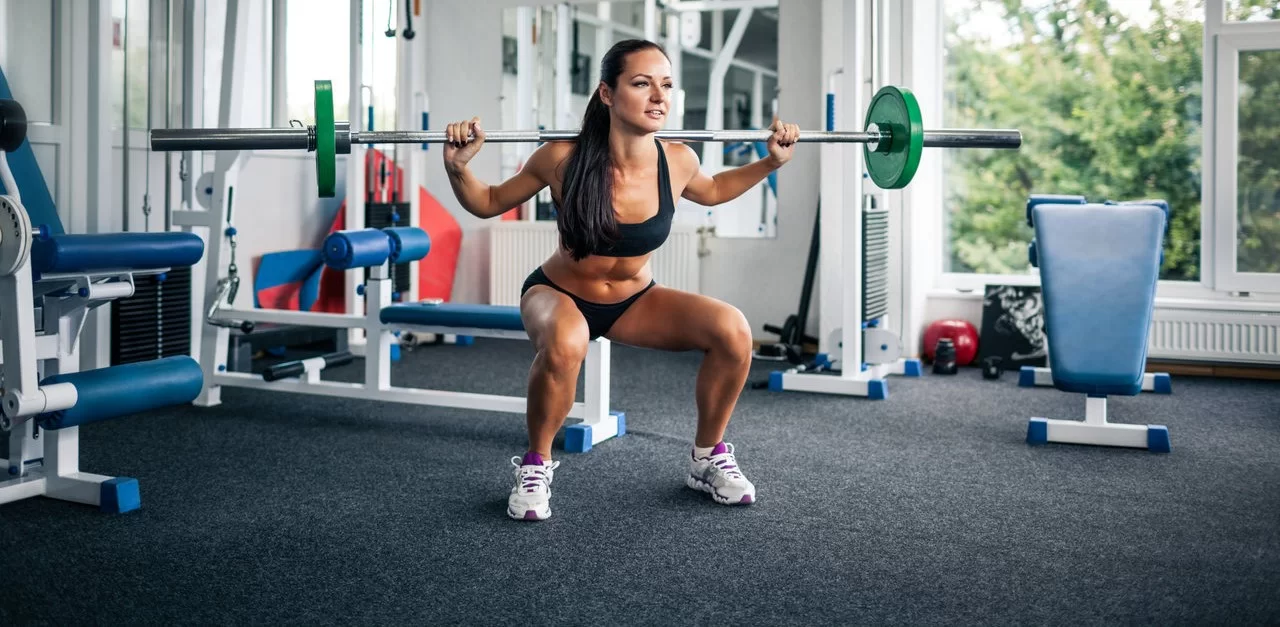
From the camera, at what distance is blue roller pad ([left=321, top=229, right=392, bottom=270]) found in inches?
138

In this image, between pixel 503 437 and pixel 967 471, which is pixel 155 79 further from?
pixel 967 471

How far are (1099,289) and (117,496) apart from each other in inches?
107

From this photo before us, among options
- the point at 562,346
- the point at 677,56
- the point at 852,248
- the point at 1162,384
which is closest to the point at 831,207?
the point at 852,248

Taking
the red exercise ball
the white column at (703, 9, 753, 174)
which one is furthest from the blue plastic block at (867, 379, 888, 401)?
the white column at (703, 9, 753, 174)

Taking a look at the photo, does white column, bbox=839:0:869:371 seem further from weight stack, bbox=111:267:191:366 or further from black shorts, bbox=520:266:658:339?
weight stack, bbox=111:267:191:366

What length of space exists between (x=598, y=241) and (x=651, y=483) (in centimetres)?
69

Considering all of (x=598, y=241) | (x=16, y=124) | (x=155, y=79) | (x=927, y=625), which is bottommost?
(x=927, y=625)

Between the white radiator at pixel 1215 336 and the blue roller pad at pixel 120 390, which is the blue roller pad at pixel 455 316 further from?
the white radiator at pixel 1215 336

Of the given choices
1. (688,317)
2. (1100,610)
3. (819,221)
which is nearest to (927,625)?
(1100,610)

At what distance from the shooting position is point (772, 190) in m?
5.84

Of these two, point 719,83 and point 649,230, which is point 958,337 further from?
point 649,230

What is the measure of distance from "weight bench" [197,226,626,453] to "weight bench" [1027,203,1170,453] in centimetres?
131

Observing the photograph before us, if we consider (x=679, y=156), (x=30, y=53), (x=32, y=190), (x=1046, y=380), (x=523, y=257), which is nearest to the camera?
(x=679, y=156)

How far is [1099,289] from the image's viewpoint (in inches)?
132
